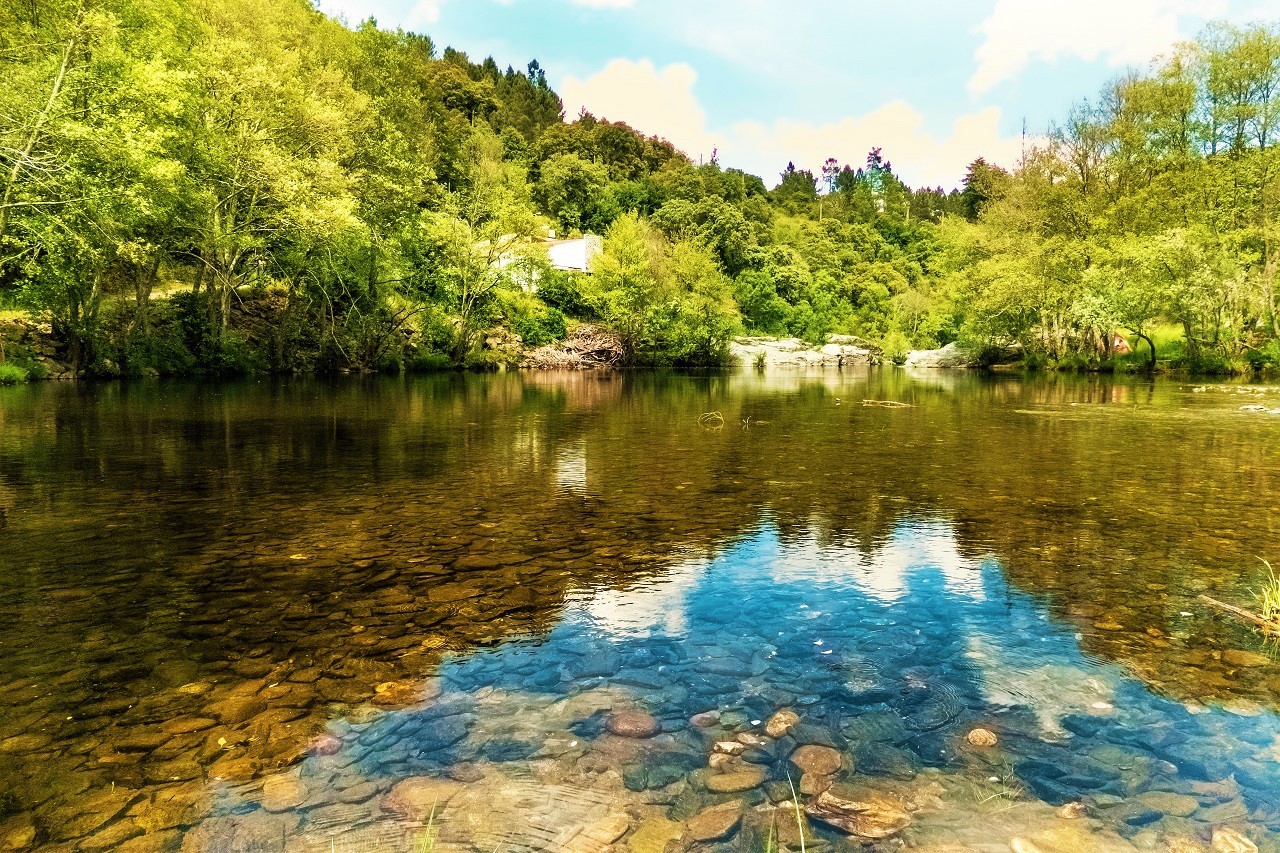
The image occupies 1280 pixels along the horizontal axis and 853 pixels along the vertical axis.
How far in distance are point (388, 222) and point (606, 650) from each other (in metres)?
47.3

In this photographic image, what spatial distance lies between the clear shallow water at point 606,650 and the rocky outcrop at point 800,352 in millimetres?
71744

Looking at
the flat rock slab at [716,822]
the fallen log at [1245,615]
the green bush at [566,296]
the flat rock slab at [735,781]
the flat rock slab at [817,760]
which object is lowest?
the flat rock slab at [716,822]

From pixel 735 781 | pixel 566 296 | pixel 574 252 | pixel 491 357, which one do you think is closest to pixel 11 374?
pixel 491 357

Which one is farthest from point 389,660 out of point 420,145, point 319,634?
point 420,145

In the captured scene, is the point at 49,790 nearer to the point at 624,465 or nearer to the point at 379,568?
the point at 379,568

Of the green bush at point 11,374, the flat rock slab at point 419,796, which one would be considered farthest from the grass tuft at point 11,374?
the flat rock slab at point 419,796

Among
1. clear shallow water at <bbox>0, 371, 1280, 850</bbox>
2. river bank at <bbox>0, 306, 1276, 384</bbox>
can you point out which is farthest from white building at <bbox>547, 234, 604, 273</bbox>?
clear shallow water at <bbox>0, 371, 1280, 850</bbox>

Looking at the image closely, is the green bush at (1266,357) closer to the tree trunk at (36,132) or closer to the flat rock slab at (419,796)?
the flat rock slab at (419,796)

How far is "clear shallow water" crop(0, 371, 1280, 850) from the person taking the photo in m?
3.68

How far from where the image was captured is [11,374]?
1292 inches

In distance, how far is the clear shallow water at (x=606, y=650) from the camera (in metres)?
3.68

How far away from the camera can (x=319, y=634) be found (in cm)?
579

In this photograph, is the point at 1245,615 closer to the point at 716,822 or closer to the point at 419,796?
the point at 716,822

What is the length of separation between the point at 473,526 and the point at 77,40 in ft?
102
